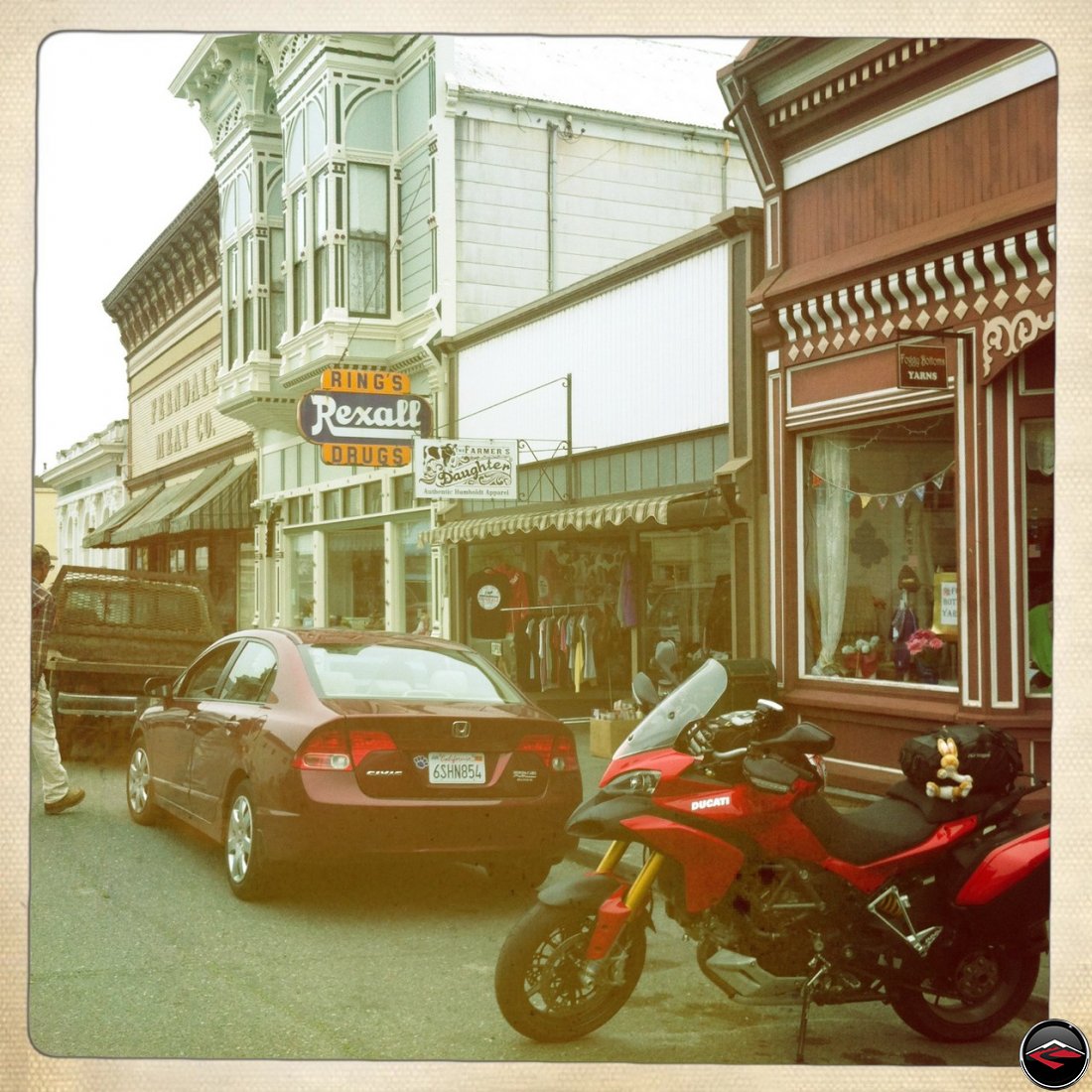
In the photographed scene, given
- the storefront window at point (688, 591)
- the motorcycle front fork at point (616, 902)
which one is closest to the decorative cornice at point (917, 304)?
the storefront window at point (688, 591)

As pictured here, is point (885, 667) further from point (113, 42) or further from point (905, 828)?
point (113, 42)

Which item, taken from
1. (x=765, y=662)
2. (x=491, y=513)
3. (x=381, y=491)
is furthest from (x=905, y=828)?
(x=381, y=491)

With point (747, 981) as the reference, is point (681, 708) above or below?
above

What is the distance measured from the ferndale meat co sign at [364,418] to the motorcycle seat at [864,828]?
1574 millimetres

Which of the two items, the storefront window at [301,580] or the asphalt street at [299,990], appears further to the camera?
the storefront window at [301,580]

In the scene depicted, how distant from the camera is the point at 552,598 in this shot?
13.0ft

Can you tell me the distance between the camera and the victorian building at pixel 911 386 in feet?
11.9

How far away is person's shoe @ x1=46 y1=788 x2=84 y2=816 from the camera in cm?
353

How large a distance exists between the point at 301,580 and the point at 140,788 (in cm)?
84

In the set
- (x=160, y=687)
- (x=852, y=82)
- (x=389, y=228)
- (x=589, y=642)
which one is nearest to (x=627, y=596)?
(x=589, y=642)

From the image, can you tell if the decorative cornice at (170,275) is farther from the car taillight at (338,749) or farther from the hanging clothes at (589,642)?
the hanging clothes at (589,642)

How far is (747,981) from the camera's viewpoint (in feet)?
11.6

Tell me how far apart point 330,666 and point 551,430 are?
3.73 feet

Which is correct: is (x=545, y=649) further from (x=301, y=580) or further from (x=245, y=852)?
(x=245, y=852)
